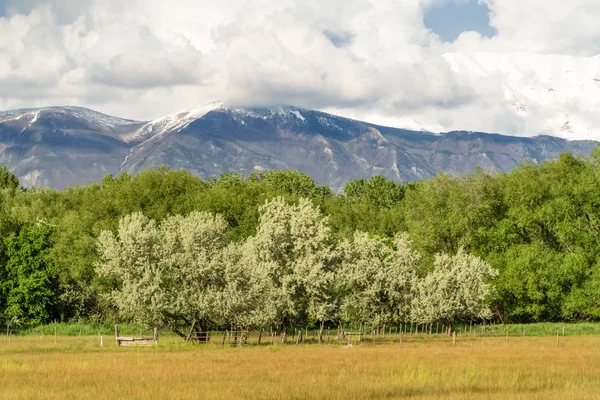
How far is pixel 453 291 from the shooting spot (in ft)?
289

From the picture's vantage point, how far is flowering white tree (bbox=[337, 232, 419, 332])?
79500mm

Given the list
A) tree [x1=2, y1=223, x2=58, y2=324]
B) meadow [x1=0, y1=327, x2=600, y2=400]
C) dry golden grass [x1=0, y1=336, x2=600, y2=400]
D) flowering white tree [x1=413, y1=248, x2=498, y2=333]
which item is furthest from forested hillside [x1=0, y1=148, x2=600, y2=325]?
dry golden grass [x1=0, y1=336, x2=600, y2=400]

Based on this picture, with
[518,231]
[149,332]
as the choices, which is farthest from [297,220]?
[518,231]

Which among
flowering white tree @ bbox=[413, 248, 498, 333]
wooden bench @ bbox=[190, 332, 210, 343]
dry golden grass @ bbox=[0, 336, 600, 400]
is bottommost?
dry golden grass @ bbox=[0, 336, 600, 400]

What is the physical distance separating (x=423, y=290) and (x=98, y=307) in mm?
42278

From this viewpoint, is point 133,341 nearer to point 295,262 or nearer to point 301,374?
point 295,262

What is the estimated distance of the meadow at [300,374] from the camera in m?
34.9

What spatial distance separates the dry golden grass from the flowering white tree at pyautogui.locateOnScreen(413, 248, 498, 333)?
21.7m

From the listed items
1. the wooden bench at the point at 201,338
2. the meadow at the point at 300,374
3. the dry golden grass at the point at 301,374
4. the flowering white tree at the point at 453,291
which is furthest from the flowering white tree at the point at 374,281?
the dry golden grass at the point at 301,374

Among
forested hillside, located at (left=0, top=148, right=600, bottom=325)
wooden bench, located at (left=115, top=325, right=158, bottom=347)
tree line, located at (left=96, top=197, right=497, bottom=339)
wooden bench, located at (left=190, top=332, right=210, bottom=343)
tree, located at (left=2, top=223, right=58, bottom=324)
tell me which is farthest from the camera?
tree, located at (left=2, top=223, right=58, bottom=324)

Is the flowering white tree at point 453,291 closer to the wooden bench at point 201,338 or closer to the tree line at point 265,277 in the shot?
the tree line at point 265,277

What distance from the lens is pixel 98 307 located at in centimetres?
10294

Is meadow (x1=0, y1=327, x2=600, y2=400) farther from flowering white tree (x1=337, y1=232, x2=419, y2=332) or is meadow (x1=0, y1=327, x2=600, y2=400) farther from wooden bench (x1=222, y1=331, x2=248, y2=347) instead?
flowering white tree (x1=337, y1=232, x2=419, y2=332)

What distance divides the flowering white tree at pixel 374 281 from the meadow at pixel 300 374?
17.8 m
